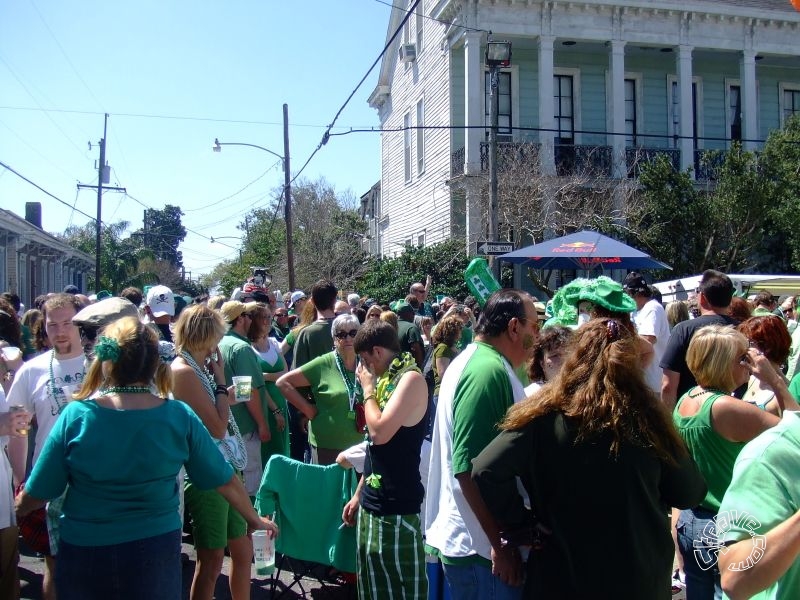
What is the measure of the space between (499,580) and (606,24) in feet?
67.5

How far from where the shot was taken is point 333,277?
32000 mm

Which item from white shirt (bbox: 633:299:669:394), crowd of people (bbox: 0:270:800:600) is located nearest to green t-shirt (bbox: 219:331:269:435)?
crowd of people (bbox: 0:270:800:600)

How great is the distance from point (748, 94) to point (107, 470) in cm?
2281

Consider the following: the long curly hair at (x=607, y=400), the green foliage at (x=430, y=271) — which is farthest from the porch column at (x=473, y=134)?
the long curly hair at (x=607, y=400)

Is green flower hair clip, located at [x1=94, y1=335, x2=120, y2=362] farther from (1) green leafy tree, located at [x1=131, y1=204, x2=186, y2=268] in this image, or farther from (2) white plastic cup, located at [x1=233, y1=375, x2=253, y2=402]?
(1) green leafy tree, located at [x1=131, y1=204, x2=186, y2=268]

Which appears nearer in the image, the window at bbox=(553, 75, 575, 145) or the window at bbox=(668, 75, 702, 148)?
the window at bbox=(553, 75, 575, 145)

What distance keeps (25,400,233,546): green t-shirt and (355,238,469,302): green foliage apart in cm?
1649

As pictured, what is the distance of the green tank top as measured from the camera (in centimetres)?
362

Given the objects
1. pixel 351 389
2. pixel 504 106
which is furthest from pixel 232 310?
pixel 504 106

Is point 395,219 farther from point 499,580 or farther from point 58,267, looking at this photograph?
point 499,580

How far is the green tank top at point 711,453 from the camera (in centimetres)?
362

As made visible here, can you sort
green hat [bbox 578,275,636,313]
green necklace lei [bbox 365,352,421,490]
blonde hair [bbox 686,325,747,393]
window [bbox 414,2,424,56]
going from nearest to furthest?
green hat [bbox 578,275,636,313]
blonde hair [bbox 686,325,747,393]
green necklace lei [bbox 365,352,421,490]
window [bbox 414,2,424,56]

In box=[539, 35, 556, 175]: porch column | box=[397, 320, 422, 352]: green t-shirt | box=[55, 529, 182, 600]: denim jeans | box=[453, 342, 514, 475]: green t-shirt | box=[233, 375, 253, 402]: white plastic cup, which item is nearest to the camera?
box=[453, 342, 514, 475]: green t-shirt

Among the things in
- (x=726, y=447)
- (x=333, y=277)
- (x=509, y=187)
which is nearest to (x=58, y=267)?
(x=333, y=277)
